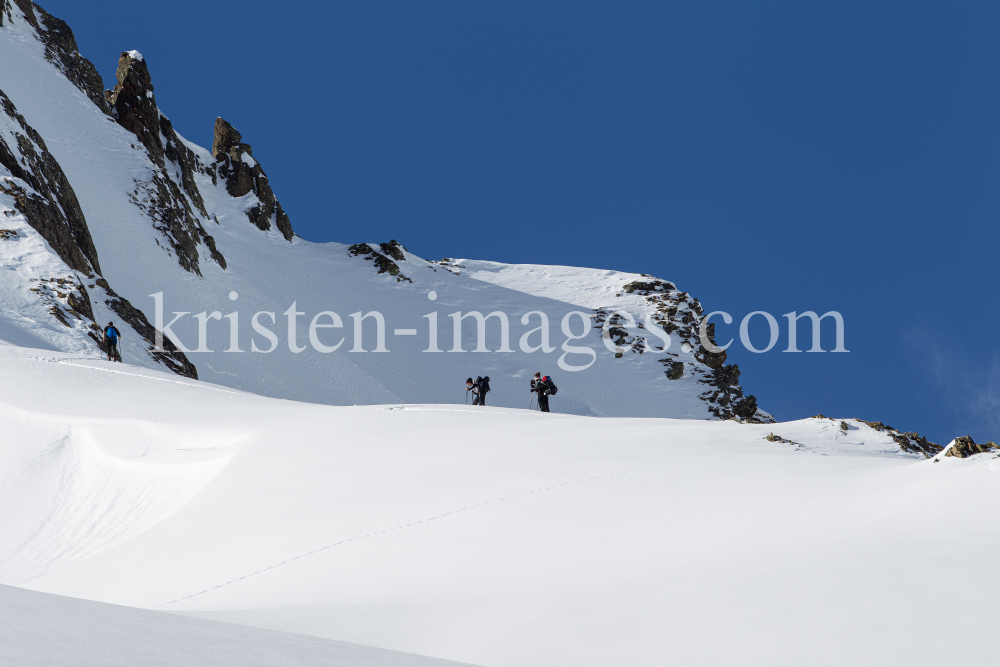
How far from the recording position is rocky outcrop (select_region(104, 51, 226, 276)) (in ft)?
117

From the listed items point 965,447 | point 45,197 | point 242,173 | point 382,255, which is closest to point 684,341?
point 382,255

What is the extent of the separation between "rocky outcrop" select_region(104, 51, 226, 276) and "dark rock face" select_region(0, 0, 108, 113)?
1.12 m

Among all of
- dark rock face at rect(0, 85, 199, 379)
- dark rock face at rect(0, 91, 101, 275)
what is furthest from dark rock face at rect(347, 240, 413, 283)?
dark rock face at rect(0, 85, 199, 379)

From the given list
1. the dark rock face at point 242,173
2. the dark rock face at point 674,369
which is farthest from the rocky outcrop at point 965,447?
the dark rock face at point 242,173

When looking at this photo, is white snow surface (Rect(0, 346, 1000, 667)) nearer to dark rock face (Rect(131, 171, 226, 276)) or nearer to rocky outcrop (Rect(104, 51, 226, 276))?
dark rock face (Rect(131, 171, 226, 276))

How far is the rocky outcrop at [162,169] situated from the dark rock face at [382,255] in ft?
35.0

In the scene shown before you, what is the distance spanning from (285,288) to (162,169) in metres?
10.1

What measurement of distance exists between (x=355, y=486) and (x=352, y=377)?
25.5 metres

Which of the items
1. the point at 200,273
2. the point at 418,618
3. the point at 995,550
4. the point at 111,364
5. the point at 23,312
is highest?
the point at 200,273

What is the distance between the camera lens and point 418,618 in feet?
11.8

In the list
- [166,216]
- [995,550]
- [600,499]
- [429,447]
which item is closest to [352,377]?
[166,216]

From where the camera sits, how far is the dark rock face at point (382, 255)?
1914 inches

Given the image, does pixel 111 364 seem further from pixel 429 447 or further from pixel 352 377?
pixel 352 377

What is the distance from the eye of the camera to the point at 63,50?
44.0 metres
